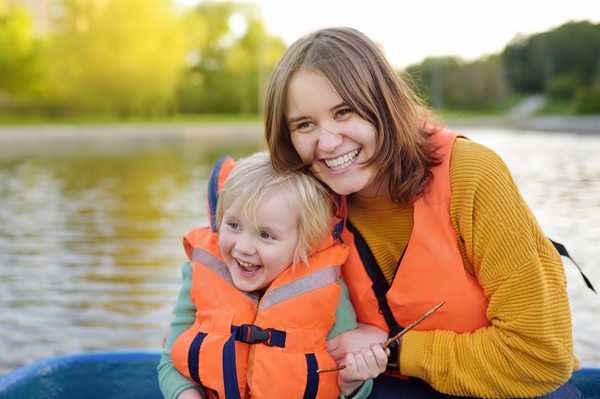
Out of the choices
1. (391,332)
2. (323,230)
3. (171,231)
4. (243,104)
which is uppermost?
(323,230)

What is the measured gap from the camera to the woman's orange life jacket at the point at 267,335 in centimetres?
191

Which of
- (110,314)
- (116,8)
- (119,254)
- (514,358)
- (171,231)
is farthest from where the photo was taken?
(116,8)

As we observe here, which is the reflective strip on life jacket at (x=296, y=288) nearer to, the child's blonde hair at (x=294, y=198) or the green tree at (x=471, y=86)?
the child's blonde hair at (x=294, y=198)

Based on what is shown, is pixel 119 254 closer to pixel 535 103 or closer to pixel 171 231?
pixel 171 231

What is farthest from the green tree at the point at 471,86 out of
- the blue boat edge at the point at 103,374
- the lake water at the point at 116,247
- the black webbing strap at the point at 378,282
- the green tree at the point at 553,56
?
the black webbing strap at the point at 378,282

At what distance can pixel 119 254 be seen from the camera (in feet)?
19.9

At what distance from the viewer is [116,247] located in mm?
6352

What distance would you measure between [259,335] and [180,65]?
34830 mm

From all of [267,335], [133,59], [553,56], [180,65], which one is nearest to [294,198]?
[267,335]

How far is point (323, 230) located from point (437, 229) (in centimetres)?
36

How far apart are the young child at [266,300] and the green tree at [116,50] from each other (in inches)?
1286

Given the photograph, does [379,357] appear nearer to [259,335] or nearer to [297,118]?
[259,335]

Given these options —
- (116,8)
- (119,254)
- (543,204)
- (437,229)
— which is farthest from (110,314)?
(116,8)

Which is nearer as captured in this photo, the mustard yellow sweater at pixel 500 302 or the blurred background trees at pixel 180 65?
the mustard yellow sweater at pixel 500 302
